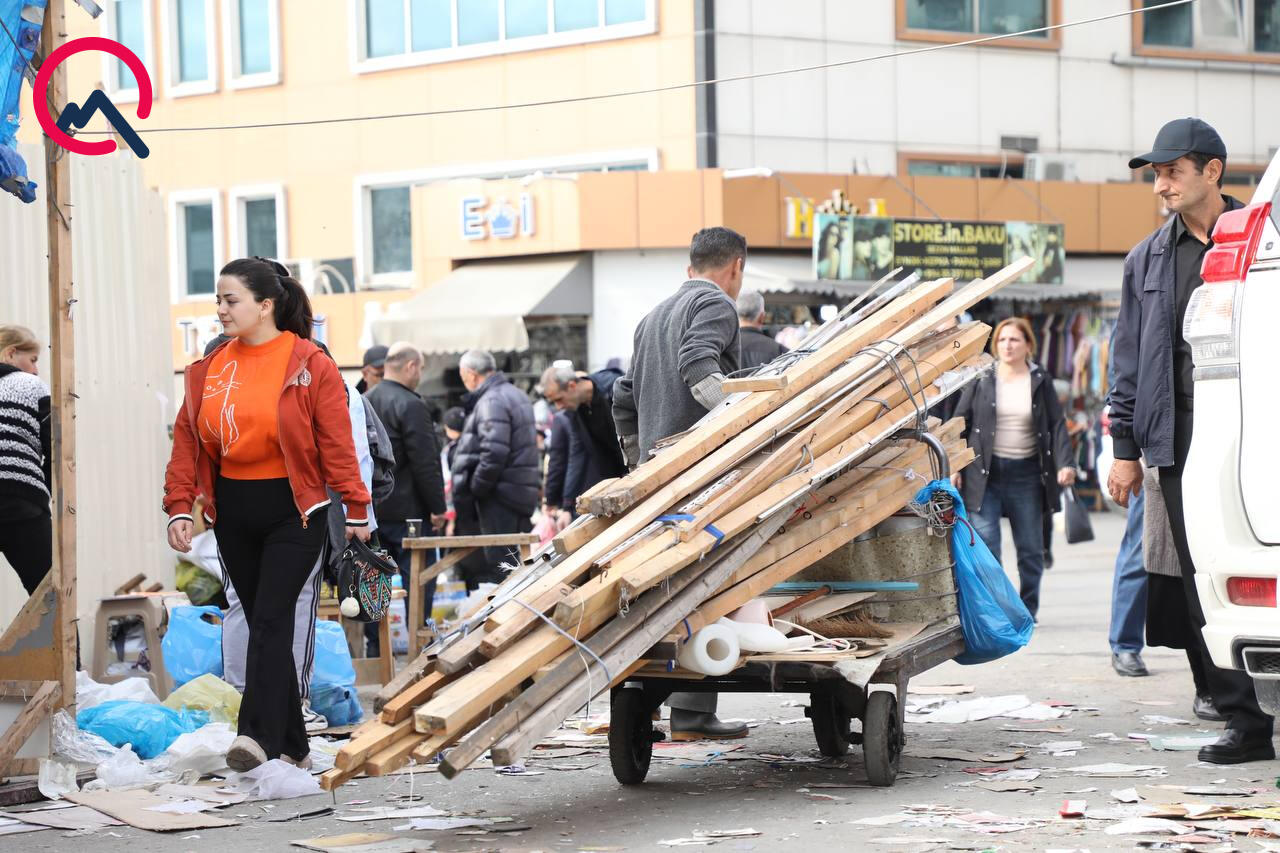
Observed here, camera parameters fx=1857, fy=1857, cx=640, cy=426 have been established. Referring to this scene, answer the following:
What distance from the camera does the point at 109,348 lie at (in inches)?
424

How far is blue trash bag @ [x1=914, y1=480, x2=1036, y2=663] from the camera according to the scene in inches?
279

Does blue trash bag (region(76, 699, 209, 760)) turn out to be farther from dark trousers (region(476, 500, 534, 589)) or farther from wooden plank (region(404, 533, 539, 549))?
dark trousers (region(476, 500, 534, 589))

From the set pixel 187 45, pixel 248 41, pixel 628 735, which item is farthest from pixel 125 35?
pixel 628 735

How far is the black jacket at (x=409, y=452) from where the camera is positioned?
11.6m

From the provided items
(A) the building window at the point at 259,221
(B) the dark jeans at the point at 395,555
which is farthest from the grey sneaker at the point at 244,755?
(A) the building window at the point at 259,221

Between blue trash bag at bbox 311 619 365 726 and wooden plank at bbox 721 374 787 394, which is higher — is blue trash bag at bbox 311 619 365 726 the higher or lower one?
the lower one

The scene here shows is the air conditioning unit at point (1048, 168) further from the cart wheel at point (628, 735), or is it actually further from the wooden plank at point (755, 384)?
the cart wheel at point (628, 735)

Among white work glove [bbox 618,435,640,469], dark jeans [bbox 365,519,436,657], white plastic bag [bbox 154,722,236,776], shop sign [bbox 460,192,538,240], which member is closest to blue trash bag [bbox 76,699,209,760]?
white plastic bag [bbox 154,722,236,776]

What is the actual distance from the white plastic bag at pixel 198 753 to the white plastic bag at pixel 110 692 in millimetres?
841

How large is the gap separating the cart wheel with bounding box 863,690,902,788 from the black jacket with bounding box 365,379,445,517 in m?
5.54

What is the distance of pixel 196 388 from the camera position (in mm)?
7102

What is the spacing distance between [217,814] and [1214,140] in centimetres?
446

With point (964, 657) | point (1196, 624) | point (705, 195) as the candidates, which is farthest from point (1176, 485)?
point (705, 195)

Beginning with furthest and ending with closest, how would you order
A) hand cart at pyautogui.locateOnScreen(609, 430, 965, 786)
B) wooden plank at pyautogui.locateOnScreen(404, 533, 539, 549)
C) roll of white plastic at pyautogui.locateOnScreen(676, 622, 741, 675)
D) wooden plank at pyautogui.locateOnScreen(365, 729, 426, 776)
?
wooden plank at pyautogui.locateOnScreen(404, 533, 539, 549), hand cart at pyautogui.locateOnScreen(609, 430, 965, 786), roll of white plastic at pyautogui.locateOnScreen(676, 622, 741, 675), wooden plank at pyautogui.locateOnScreen(365, 729, 426, 776)
